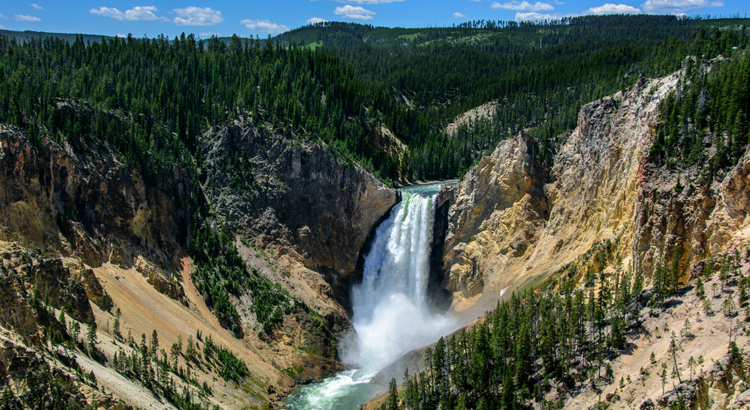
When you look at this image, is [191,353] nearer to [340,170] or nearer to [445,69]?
[340,170]

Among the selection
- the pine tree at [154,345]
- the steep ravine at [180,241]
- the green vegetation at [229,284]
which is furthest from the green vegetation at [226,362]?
the pine tree at [154,345]

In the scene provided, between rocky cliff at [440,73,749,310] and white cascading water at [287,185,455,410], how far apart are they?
3.82 m

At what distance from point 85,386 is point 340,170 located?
4871 cm

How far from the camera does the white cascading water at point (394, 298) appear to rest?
6469cm

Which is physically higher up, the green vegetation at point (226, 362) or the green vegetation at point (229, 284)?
the green vegetation at point (229, 284)

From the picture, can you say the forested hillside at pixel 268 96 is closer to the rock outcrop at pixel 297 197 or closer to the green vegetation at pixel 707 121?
the rock outcrop at pixel 297 197

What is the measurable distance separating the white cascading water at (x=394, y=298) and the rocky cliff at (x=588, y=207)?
12.5 ft

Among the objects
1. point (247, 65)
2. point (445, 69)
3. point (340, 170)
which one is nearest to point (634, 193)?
point (340, 170)

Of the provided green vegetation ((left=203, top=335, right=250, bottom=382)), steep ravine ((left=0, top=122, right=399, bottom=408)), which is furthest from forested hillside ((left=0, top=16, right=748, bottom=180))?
green vegetation ((left=203, top=335, right=250, bottom=382))

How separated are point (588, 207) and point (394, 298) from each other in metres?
29.3

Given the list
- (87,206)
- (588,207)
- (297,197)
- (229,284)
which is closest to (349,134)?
(297,197)

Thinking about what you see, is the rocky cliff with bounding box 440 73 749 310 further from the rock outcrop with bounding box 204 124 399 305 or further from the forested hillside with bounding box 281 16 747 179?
the rock outcrop with bounding box 204 124 399 305

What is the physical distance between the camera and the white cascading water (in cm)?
A: 6469

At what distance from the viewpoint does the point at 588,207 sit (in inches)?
2183
